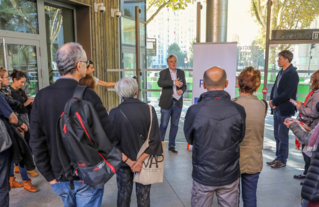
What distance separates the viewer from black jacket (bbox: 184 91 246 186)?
1858 millimetres

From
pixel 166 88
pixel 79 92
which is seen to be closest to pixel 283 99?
pixel 166 88

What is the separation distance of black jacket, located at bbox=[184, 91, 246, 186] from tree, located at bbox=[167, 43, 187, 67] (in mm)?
3796

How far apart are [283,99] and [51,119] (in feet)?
11.8

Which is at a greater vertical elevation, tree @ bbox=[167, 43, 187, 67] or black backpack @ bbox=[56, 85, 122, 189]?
tree @ bbox=[167, 43, 187, 67]

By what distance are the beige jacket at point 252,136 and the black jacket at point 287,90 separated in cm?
190

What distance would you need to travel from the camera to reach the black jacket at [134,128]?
84.7 inches

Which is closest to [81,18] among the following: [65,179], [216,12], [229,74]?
[216,12]

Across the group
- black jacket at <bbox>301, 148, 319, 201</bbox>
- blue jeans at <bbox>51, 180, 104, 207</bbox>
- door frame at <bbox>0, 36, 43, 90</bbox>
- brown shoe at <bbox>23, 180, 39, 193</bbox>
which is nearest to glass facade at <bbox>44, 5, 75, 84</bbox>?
door frame at <bbox>0, 36, 43, 90</bbox>

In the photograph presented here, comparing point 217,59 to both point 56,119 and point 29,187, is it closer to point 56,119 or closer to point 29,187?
point 56,119

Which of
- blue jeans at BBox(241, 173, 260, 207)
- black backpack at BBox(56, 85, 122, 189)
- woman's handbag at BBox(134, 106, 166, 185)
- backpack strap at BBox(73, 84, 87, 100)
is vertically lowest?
blue jeans at BBox(241, 173, 260, 207)

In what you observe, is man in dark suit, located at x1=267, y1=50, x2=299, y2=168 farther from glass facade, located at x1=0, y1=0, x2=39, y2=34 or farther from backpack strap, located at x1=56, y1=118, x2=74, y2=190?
glass facade, located at x1=0, y1=0, x2=39, y2=34

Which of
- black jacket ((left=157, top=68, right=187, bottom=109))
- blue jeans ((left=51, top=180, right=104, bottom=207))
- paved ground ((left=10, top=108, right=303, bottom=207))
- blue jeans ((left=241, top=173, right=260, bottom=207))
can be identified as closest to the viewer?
blue jeans ((left=51, top=180, right=104, bottom=207))

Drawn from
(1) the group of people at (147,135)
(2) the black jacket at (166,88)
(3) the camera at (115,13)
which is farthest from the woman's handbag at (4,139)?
(3) the camera at (115,13)

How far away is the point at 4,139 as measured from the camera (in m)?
2.27
